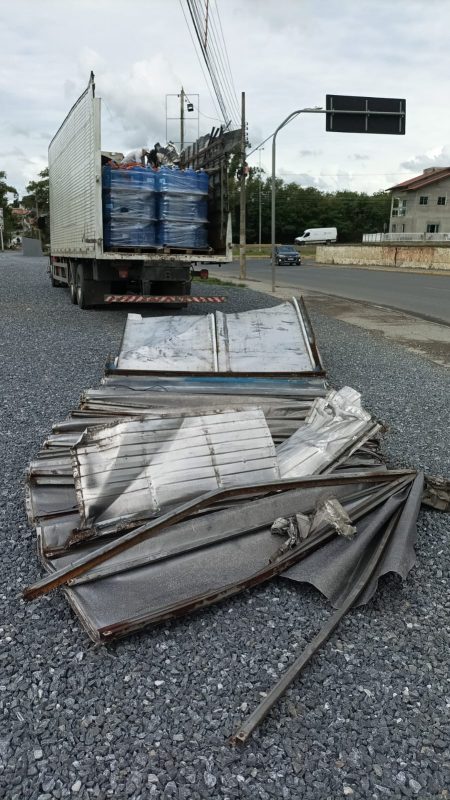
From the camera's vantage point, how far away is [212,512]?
144 inches

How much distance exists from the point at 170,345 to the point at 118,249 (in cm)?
478

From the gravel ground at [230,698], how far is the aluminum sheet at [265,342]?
3666 millimetres

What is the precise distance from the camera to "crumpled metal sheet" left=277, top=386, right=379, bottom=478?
14.3 feet

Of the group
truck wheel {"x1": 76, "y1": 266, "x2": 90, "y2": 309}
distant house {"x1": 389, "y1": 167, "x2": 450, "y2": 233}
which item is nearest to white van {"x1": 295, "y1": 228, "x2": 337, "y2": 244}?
distant house {"x1": 389, "y1": 167, "x2": 450, "y2": 233}

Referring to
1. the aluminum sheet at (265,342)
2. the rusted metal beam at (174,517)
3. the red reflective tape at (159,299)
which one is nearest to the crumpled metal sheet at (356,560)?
the rusted metal beam at (174,517)

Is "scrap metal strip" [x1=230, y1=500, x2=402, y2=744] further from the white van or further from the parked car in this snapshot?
the white van

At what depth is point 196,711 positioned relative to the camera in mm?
2570

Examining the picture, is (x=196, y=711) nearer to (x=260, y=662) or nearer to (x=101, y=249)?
(x=260, y=662)

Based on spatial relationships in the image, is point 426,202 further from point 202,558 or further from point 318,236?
point 202,558

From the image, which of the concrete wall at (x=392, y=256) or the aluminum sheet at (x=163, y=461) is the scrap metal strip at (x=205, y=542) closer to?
the aluminum sheet at (x=163, y=461)

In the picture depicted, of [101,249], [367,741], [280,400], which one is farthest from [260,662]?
[101,249]

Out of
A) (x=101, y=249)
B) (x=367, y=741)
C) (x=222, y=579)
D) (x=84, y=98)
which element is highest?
(x=84, y=98)

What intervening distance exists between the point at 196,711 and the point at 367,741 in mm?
639

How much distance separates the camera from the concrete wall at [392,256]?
40.2 metres
